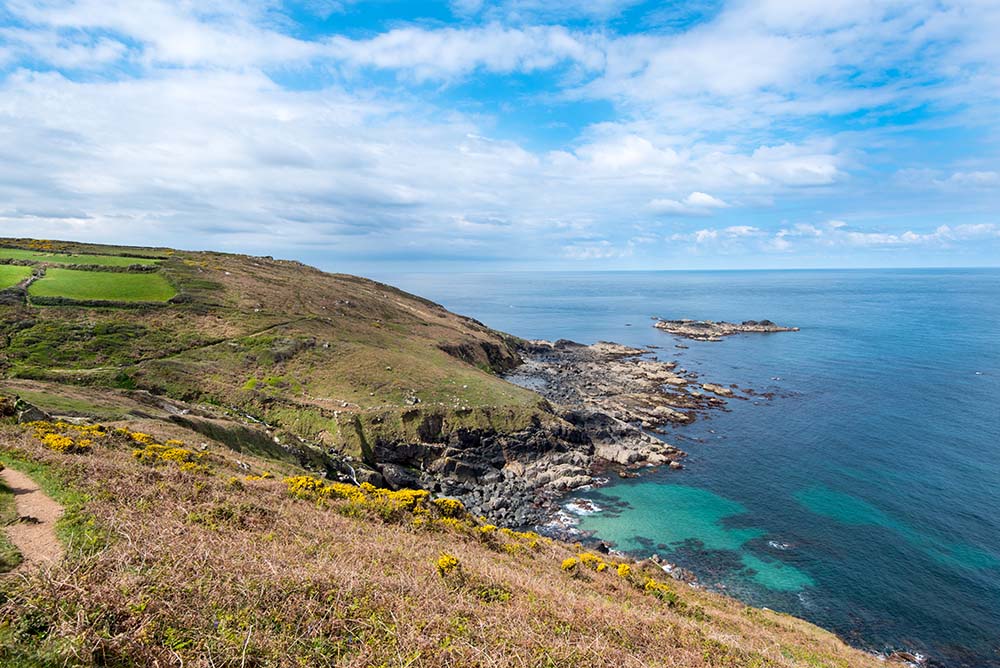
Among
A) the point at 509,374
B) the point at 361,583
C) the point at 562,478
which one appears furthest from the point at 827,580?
the point at 509,374

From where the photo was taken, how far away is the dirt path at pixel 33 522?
10438 millimetres

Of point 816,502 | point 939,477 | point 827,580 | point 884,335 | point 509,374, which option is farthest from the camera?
point 884,335

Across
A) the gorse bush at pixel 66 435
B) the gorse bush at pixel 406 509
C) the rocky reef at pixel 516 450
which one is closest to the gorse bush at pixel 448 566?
the gorse bush at pixel 406 509

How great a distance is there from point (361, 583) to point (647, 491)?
47.2 metres

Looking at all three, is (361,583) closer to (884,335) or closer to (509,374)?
(509,374)

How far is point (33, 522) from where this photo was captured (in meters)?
12.2

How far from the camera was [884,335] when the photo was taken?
5472 inches

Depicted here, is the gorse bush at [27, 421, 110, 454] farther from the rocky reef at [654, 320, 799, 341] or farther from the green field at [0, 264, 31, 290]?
the rocky reef at [654, 320, 799, 341]

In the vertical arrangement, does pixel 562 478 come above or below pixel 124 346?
below

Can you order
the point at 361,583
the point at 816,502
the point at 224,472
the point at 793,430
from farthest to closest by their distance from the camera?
the point at 793,430 < the point at 816,502 < the point at 224,472 < the point at 361,583

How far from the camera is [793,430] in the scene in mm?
67250

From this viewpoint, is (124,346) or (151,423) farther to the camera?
(124,346)

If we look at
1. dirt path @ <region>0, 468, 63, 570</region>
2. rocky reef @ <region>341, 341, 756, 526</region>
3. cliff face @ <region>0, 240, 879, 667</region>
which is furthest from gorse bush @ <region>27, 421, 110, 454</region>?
rocky reef @ <region>341, 341, 756, 526</region>

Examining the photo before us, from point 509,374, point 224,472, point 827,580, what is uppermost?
point 224,472
